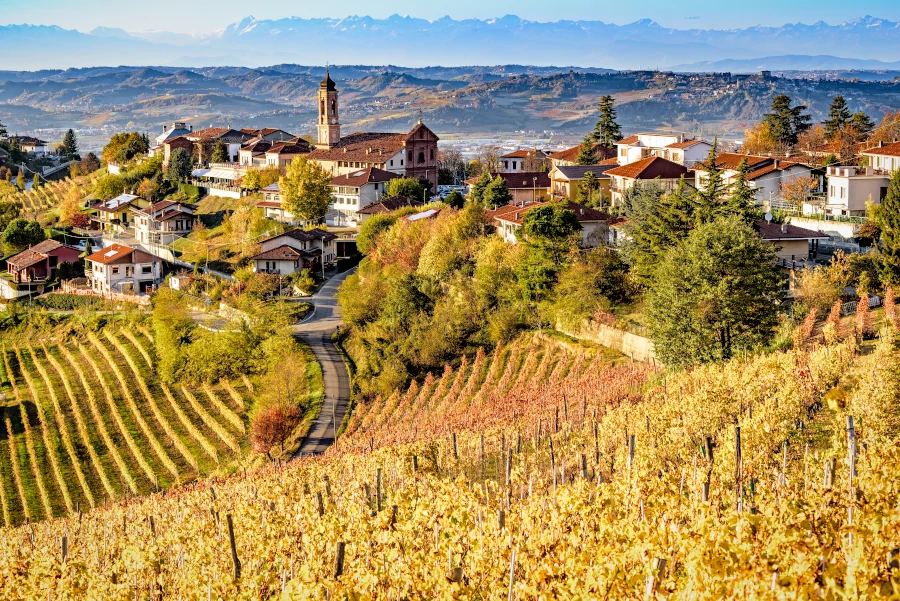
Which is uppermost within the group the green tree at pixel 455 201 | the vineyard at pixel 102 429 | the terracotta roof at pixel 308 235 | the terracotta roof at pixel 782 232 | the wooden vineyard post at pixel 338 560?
the terracotta roof at pixel 782 232

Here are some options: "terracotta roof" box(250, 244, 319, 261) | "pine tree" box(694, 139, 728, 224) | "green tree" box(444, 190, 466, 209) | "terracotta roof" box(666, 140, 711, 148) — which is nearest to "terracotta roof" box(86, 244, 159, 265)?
"terracotta roof" box(250, 244, 319, 261)

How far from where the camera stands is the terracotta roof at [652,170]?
152 feet

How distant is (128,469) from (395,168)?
3530cm

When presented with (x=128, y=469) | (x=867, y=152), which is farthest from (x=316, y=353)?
(x=867, y=152)

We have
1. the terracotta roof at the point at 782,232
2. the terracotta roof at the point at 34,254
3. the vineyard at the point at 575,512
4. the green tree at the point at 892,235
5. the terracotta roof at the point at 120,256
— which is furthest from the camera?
the terracotta roof at the point at 34,254

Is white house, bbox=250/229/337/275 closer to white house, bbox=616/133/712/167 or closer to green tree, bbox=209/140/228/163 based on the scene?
white house, bbox=616/133/712/167

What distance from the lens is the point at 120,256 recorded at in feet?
187

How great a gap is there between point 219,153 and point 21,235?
16296 mm

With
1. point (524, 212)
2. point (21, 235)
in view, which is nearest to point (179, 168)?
point (21, 235)

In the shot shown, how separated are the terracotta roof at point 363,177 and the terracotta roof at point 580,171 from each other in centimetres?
1342

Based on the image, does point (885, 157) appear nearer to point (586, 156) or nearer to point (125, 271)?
point (586, 156)

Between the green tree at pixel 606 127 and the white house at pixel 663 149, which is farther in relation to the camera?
the green tree at pixel 606 127

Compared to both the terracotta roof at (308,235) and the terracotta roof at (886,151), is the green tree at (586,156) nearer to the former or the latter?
the terracotta roof at (308,235)

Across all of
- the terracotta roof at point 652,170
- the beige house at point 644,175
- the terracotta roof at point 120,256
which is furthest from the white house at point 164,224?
the terracotta roof at point 652,170
